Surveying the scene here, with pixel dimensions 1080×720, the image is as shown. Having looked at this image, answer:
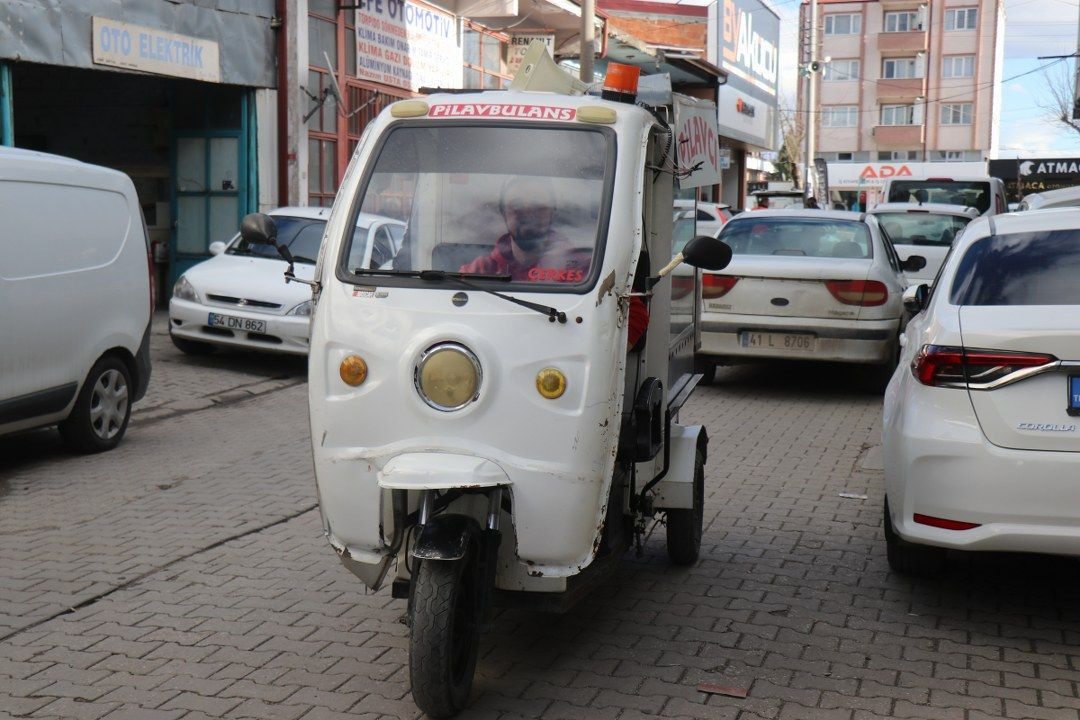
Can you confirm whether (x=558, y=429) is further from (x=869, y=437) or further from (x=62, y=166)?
(x=869, y=437)

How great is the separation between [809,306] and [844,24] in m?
72.9

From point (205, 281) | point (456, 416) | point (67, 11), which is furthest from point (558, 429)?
point (67, 11)

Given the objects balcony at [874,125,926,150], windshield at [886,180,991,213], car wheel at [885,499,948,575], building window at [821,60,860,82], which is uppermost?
building window at [821,60,860,82]

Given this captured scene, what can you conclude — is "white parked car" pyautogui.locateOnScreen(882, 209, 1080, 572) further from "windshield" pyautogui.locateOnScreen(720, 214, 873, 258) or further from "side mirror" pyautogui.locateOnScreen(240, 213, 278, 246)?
"windshield" pyautogui.locateOnScreen(720, 214, 873, 258)

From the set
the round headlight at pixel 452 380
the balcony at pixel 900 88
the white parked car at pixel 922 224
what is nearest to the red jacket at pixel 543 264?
the round headlight at pixel 452 380

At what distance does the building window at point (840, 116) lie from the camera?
265 feet

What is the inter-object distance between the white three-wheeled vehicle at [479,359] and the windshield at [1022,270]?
3.90 feet

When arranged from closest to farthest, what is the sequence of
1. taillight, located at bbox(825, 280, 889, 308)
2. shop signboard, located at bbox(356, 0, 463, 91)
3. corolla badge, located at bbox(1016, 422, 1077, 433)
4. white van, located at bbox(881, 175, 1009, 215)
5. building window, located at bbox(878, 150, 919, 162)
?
1. corolla badge, located at bbox(1016, 422, 1077, 433)
2. taillight, located at bbox(825, 280, 889, 308)
3. shop signboard, located at bbox(356, 0, 463, 91)
4. white van, located at bbox(881, 175, 1009, 215)
5. building window, located at bbox(878, 150, 919, 162)

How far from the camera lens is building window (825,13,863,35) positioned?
78875 mm

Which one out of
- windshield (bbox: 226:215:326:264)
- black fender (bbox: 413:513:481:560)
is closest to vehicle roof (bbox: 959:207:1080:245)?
black fender (bbox: 413:513:481:560)

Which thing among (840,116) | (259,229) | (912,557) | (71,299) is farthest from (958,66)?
(259,229)

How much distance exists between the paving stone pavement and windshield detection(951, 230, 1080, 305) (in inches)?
53.4

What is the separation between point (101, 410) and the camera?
29.3 feet

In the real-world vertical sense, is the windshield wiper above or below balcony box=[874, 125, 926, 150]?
below
